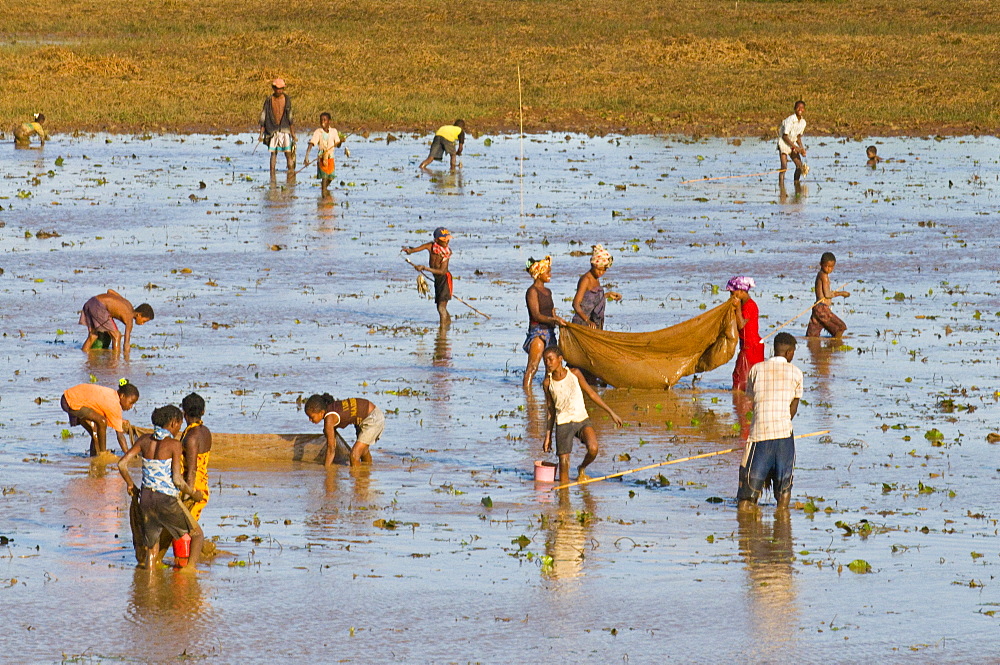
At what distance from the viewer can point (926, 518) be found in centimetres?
1289

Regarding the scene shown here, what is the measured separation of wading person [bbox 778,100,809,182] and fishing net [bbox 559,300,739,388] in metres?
16.7

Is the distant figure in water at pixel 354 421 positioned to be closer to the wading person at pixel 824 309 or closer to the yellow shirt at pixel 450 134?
the wading person at pixel 824 309

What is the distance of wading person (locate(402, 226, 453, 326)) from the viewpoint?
67.3 feet

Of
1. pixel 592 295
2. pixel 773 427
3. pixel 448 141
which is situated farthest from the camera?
pixel 448 141

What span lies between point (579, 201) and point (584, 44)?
27980 mm

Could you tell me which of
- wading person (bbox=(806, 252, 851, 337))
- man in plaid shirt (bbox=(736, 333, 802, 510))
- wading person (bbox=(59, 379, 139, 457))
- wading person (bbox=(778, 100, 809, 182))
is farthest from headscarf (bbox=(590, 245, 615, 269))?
wading person (bbox=(778, 100, 809, 182))

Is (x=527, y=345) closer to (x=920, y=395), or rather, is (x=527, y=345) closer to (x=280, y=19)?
(x=920, y=395)

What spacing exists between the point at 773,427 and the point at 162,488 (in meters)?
4.76

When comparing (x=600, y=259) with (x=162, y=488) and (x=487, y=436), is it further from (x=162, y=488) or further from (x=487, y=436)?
(x=162, y=488)

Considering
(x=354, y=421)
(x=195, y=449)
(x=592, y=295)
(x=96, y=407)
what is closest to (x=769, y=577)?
(x=195, y=449)

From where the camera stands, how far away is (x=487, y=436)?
51.6ft

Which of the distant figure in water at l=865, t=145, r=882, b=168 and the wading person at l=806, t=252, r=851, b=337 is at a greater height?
the distant figure in water at l=865, t=145, r=882, b=168

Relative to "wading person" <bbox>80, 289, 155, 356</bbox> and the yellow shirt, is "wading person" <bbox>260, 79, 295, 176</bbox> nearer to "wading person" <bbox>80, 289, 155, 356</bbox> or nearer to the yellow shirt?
the yellow shirt

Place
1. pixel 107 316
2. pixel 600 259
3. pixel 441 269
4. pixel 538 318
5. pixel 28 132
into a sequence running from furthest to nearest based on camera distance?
pixel 28 132 → pixel 441 269 → pixel 107 316 → pixel 600 259 → pixel 538 318
